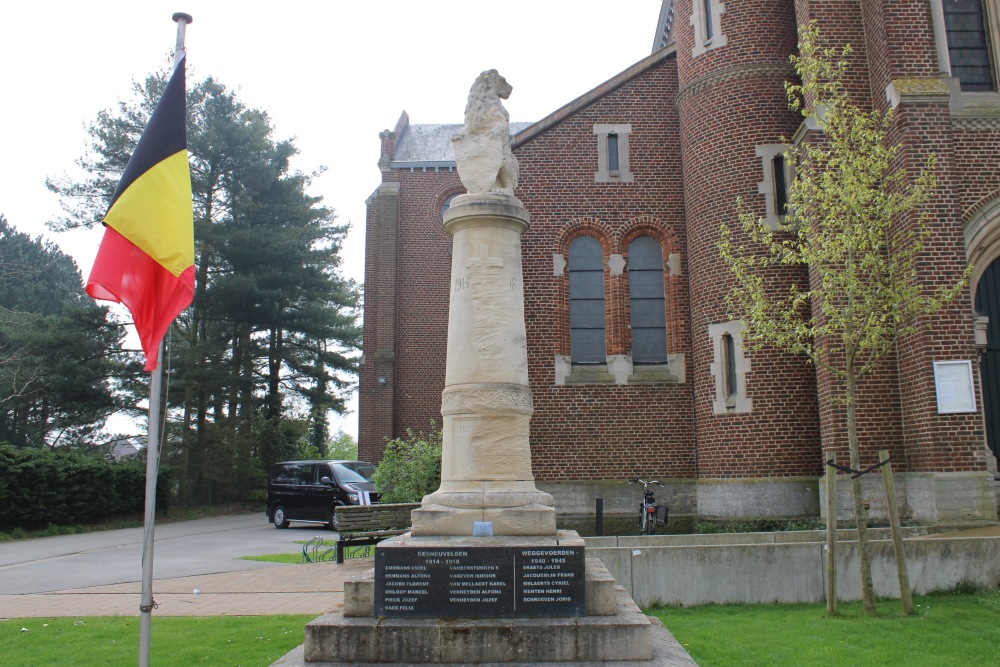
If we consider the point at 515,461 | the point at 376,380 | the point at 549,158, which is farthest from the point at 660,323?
the point at 376,380

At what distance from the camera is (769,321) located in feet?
26.8

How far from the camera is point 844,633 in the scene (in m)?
6.85

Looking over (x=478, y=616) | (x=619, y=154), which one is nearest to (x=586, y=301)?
(x=619, y=154)

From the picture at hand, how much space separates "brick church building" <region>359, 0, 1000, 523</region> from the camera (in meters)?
11.5

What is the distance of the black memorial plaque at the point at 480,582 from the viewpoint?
560 cm

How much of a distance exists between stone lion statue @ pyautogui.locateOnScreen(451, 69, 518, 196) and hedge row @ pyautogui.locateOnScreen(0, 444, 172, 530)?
15.6 m

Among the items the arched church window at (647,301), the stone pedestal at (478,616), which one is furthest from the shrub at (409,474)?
the stone pedestal at (478,616)


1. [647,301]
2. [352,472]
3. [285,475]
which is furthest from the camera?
[285,475]

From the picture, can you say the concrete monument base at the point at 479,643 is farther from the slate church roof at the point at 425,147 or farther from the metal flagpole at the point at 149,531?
the slate church roof at the point at 425,147

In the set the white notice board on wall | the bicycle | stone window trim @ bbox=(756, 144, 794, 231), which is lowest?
the bicycle

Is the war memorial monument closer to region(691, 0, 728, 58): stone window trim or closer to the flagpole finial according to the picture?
the flagpole finial

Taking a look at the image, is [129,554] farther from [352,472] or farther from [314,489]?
Result: [352,472]

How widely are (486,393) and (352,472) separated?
14.8 metres

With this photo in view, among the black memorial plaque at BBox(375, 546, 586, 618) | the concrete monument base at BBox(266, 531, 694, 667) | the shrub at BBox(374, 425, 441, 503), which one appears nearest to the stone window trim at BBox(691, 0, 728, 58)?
the shrub at BBox(374, 425, 441, 503)
